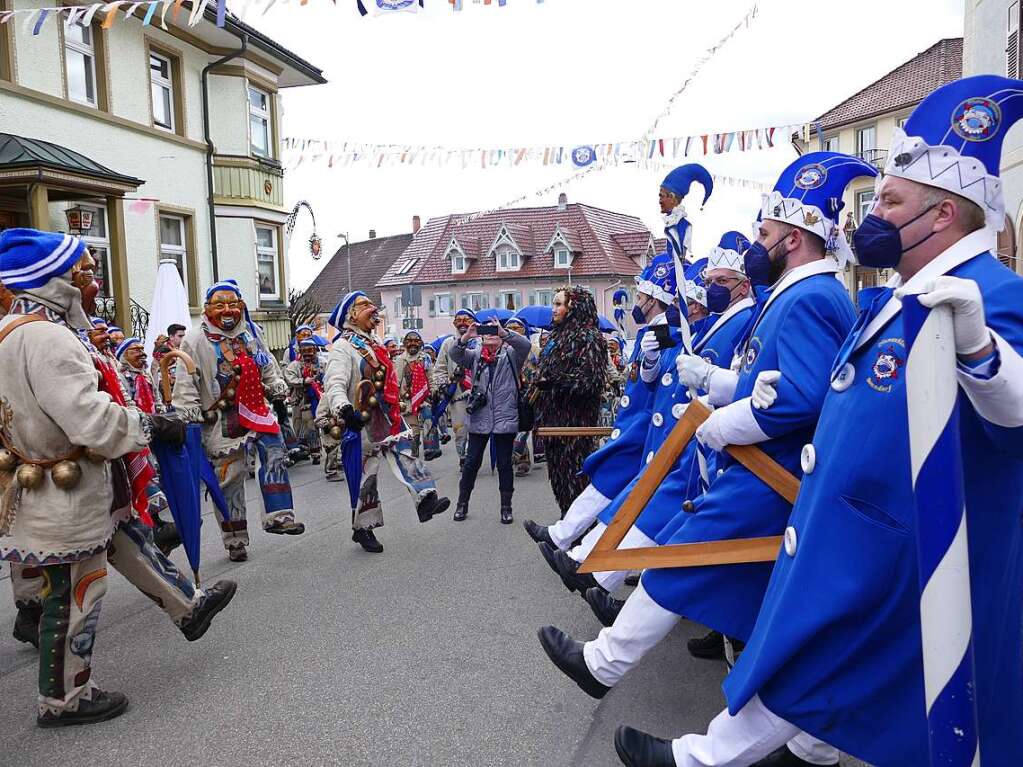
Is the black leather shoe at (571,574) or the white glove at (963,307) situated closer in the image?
the white glove at (963,307)

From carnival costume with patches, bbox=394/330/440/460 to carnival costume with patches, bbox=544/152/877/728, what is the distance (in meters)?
7.60

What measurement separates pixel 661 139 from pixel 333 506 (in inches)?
336

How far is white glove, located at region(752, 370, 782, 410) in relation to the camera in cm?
244

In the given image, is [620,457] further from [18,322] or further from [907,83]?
[907,83]

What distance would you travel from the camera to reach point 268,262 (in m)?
18.9

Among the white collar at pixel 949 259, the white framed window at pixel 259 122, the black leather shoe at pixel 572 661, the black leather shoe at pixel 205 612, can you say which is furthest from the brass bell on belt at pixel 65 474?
the white framed window at pixel 259 122

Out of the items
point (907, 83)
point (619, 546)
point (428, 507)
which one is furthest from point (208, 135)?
point (907, 83)

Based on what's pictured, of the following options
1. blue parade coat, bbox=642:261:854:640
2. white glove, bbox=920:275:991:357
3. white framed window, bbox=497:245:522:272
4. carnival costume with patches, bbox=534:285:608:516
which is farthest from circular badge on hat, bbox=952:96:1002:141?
white framed window, bbox=497:245:522:272

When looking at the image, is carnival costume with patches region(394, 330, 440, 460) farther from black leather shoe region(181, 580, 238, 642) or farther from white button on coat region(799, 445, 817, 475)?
white button on coat region(799, 445, 817, 475)

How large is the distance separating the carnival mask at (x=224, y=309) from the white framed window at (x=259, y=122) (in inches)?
526

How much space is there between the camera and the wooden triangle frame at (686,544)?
8.02ft

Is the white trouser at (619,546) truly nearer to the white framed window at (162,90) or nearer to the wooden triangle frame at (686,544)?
the wooden triangle frame at (686,544)

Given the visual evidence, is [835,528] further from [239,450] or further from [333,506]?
[333,506]

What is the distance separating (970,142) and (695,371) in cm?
132
